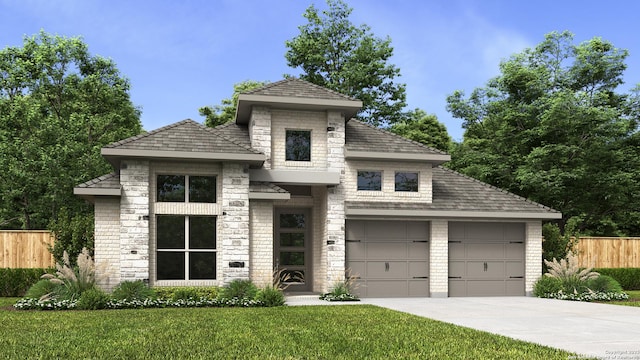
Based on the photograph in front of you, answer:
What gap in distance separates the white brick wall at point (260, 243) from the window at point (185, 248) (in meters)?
1.19

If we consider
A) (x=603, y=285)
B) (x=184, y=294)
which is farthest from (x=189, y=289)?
(x=603, y=285)

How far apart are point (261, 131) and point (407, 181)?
5.32 meters

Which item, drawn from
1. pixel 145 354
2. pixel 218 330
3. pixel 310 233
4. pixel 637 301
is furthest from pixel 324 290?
pixel 145 354

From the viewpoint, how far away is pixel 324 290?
19.2 m

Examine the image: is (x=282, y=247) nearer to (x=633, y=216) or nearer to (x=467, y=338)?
(x=467, y=338)

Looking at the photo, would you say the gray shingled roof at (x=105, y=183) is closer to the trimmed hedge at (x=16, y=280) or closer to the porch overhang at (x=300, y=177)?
the porch overhang at (x=300, y=177)

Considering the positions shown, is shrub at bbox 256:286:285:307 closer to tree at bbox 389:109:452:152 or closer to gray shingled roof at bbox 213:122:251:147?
gray shingled roof at bbox 213:122:251:147

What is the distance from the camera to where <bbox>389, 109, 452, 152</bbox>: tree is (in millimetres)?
36781

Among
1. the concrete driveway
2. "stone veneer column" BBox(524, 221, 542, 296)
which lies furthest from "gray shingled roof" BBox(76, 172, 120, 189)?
"stone veneer column" BBox(524, 221, 542, 296)

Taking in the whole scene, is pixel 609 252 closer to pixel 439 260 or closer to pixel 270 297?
pixel 439 260

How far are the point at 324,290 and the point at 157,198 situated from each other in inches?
244

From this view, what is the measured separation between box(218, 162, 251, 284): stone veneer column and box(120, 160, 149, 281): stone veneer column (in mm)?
2171

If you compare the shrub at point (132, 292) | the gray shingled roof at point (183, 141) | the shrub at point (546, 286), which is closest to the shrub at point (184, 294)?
the shrub at point (132, 292)

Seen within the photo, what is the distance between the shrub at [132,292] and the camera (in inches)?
626
